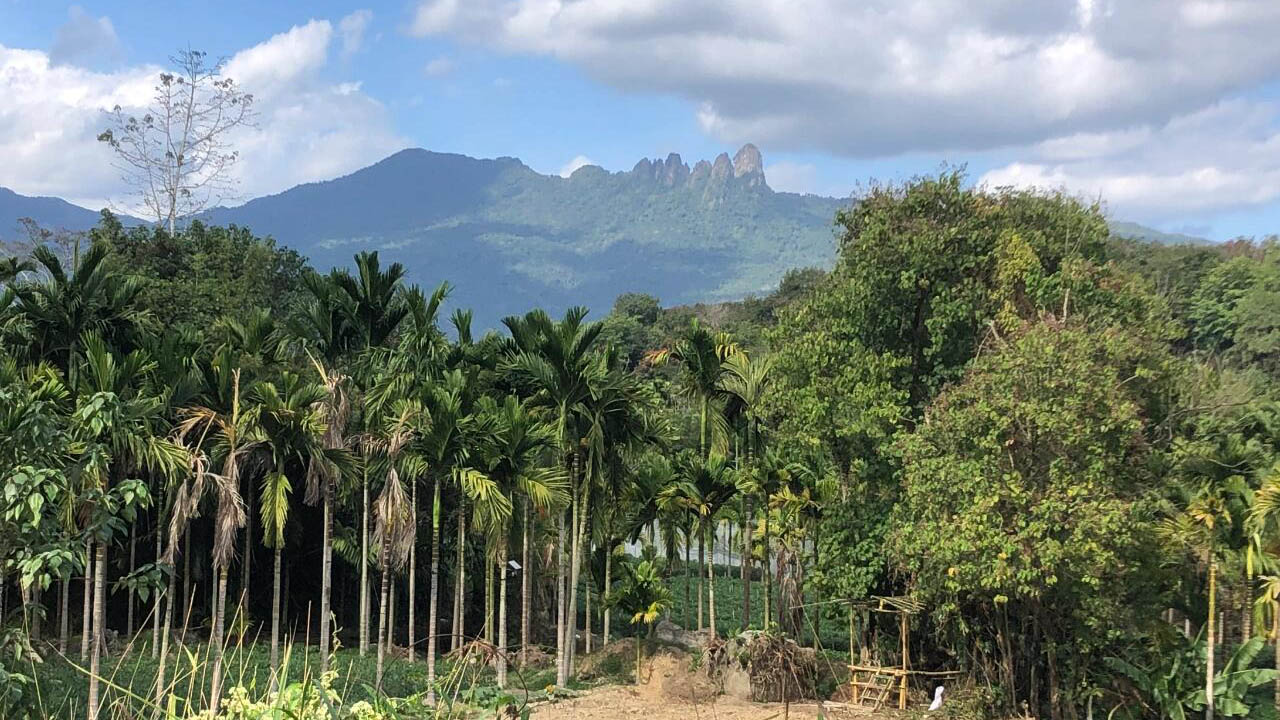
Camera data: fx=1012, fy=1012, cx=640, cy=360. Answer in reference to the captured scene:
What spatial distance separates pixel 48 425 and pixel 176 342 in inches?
577

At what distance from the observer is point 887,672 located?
62.5 ft

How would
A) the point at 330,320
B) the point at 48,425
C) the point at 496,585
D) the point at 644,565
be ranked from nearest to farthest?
the point at 48,425, the point at 330,320, the point at 644,565, the point at 496,585

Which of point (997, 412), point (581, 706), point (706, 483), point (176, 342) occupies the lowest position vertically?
point (581, 706)

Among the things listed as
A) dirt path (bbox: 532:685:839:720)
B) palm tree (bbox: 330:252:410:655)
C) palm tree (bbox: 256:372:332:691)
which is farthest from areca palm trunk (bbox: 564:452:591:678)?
palm tree (bbox: 256:372:332:691)

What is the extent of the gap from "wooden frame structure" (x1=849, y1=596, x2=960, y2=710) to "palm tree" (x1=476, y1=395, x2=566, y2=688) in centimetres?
619

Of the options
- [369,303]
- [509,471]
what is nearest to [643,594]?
[509,471]

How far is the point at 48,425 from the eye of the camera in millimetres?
5930

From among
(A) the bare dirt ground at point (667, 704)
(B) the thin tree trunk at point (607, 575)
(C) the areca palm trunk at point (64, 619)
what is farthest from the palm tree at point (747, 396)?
(C) the areca palm trunk at point (64, 619)

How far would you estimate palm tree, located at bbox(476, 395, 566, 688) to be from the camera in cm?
1898

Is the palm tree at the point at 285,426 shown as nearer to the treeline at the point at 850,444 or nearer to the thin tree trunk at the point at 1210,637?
the treeline at the point at 850,444

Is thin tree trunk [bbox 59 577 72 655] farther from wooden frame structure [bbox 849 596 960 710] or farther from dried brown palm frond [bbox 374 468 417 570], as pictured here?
wooden frame structure [bbox 849 596 960 710]

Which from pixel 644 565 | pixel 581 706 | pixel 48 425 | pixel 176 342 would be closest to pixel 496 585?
pixel 644 565

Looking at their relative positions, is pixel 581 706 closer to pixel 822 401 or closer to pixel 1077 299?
pixel 822 401

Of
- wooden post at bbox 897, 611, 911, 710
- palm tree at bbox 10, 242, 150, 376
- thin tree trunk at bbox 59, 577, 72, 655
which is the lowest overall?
wooden post at bbox 897, 611, 911, 710
